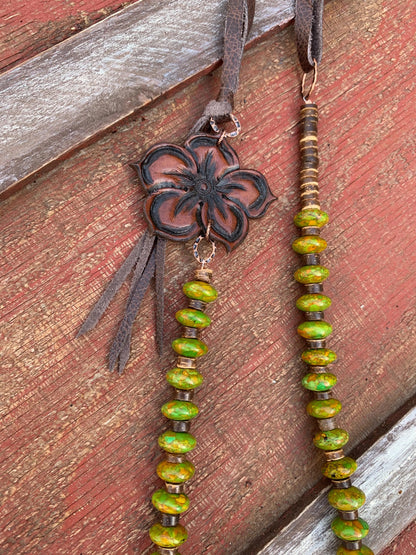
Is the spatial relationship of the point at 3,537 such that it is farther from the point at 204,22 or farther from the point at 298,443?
the point at 204,22

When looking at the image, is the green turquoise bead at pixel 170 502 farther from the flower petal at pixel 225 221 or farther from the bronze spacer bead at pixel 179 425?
the flower petal at pixel 225 221

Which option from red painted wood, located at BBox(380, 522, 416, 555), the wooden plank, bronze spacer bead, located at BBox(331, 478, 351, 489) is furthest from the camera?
red painted wood, located at BBox(380, 522, 416, 555)

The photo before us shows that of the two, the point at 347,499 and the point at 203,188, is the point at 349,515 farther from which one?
the point at 203,188

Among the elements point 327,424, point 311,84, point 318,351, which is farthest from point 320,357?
point 311,84

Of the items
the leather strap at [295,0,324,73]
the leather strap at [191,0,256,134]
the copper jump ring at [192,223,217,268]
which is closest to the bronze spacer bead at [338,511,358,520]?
the copper jump ring at [192,223,217,268]

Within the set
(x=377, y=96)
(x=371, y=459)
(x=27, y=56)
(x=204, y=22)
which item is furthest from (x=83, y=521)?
(x=377, y=96)

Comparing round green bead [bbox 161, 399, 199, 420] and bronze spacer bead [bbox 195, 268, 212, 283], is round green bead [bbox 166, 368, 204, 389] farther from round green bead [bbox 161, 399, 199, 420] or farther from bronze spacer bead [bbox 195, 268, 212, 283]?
bronze spacer bead [bbox 195, 268, 212, 283]
